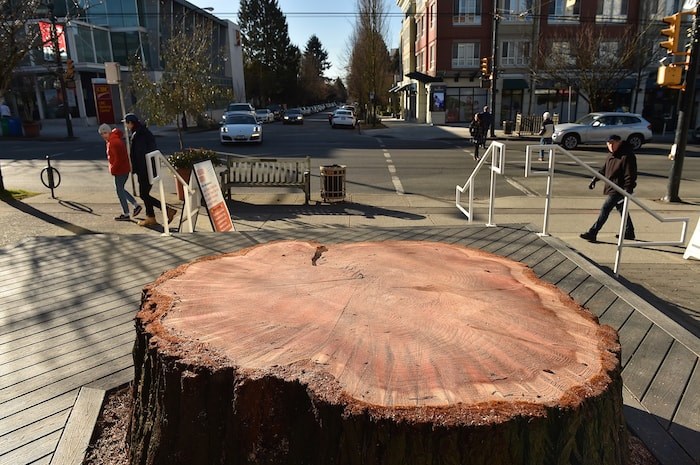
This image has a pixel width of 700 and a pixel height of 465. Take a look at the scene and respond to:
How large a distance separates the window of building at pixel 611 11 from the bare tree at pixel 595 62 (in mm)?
3739

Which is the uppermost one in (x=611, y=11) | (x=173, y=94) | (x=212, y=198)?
(x=611, y=11)

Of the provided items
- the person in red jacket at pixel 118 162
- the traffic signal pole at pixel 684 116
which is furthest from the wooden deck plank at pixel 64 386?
the traffic signal pole at pixel 684 116

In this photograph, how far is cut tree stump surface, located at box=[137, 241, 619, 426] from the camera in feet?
5.84

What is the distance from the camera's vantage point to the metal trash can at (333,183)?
34.5 ft

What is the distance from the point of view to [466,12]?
36750 millimetres

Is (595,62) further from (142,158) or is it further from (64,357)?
(64,357)

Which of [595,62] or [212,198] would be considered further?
[595,62]

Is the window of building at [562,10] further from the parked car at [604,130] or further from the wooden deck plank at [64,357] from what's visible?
the wooden deck plank at [64,357]

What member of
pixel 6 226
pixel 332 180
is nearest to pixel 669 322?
pixel 332 180

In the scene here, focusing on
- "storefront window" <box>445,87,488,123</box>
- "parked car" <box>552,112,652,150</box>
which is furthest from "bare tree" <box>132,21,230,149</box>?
"storefront window" <box>445,87,488,123</box>

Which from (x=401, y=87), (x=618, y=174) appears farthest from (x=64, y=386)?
(x=401, y=87)

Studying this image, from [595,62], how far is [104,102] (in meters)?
31.7

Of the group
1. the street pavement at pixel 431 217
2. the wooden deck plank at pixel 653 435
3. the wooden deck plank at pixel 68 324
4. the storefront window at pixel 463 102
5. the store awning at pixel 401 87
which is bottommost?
the street pavement at pixel 431 217

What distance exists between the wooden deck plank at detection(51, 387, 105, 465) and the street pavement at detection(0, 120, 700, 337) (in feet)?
14.5
